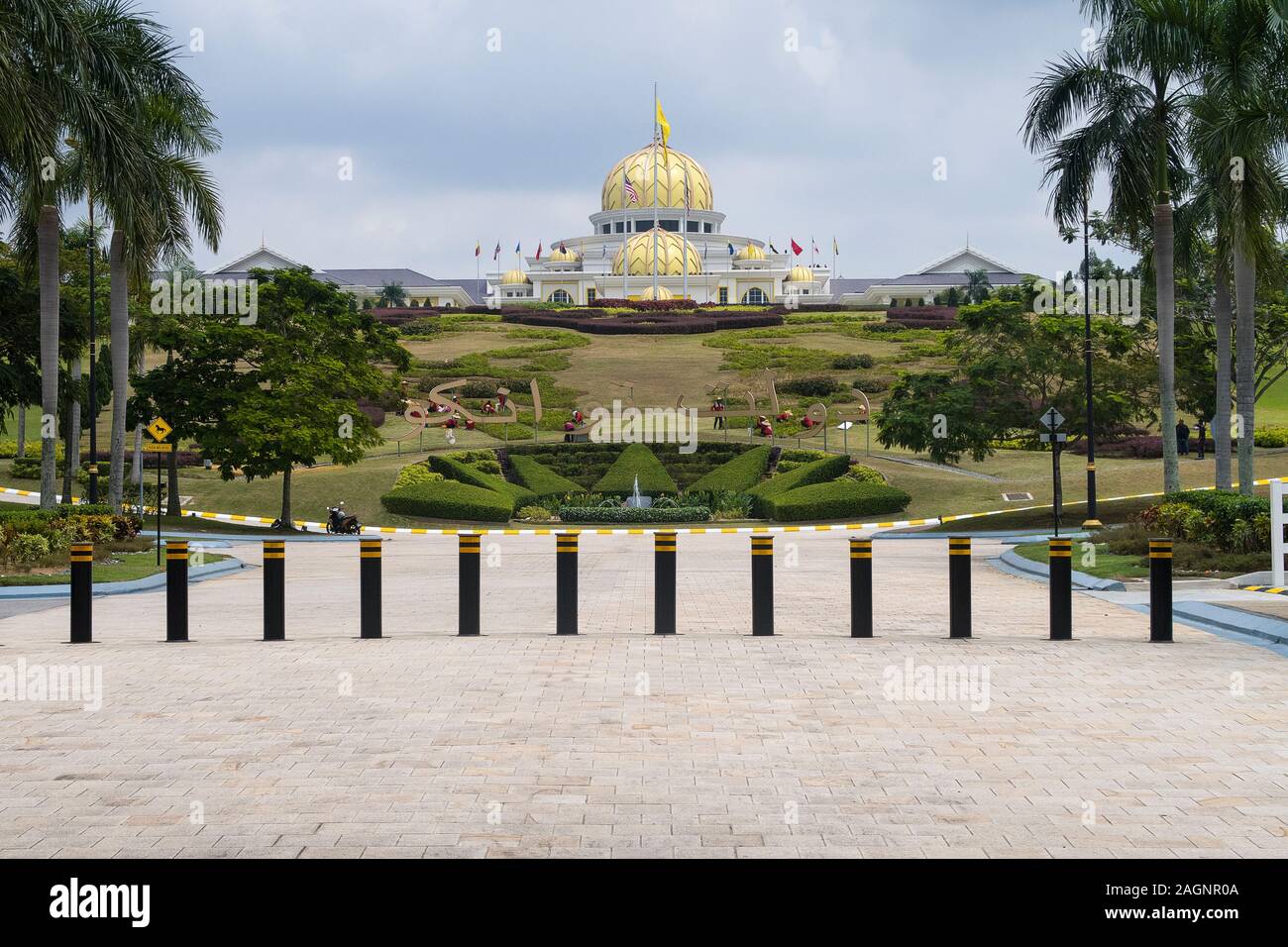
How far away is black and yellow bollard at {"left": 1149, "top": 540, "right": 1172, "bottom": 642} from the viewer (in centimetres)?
1114

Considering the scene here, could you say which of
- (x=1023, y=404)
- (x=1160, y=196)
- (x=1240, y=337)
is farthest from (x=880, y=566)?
(x=1023, y=404)

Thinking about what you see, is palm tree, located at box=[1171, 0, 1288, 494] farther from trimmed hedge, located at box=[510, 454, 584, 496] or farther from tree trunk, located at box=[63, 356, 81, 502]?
tree trunk, located at box=[63, 356, 81, 502]

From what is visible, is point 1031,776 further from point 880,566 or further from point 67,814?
point 880,566

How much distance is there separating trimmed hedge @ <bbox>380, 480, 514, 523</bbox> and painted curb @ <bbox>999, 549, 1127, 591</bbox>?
17.4 metres

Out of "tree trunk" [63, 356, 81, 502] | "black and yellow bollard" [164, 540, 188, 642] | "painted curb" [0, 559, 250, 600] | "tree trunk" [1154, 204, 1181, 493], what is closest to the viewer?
"black and yellow bollard" [164, 540, 188, 642]

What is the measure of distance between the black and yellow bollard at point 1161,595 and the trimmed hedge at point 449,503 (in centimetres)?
2699

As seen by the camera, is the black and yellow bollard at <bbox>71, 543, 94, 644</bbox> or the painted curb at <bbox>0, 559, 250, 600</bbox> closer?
the black and yellow bollard at <bbox>71, 543, 94, 644</bbox>

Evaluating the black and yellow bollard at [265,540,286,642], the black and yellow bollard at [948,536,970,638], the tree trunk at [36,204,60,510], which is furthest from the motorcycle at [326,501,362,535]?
the black and yellow bollard at [948,536,970,638]

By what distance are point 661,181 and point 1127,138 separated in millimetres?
84403

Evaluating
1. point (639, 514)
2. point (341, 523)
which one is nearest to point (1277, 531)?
point (639, 514)

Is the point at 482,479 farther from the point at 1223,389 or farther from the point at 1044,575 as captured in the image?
the point at 1044,575

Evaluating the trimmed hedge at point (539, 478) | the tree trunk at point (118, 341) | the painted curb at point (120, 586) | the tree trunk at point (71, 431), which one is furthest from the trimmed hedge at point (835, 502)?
the tree trunk at point (71, 431)

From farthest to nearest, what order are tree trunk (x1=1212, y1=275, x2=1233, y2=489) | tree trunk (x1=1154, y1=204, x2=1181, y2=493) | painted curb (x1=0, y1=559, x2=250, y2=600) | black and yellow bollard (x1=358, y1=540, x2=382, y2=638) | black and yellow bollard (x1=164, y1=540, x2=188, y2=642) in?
tree trunk (x1=1154, y1=204, x2=1181, y2=493), tree trunk (x1=1212, y1=275, x2=1233, y2=489), painted curb (x1=0, y1=559, x2=250, y2=600), black and yellow bollard (x1=358, y1=540, x2=382, y2=638), black and yellow bollard (x1=164, y1=540, x2=188, y2=642)

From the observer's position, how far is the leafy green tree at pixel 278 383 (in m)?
32.9
